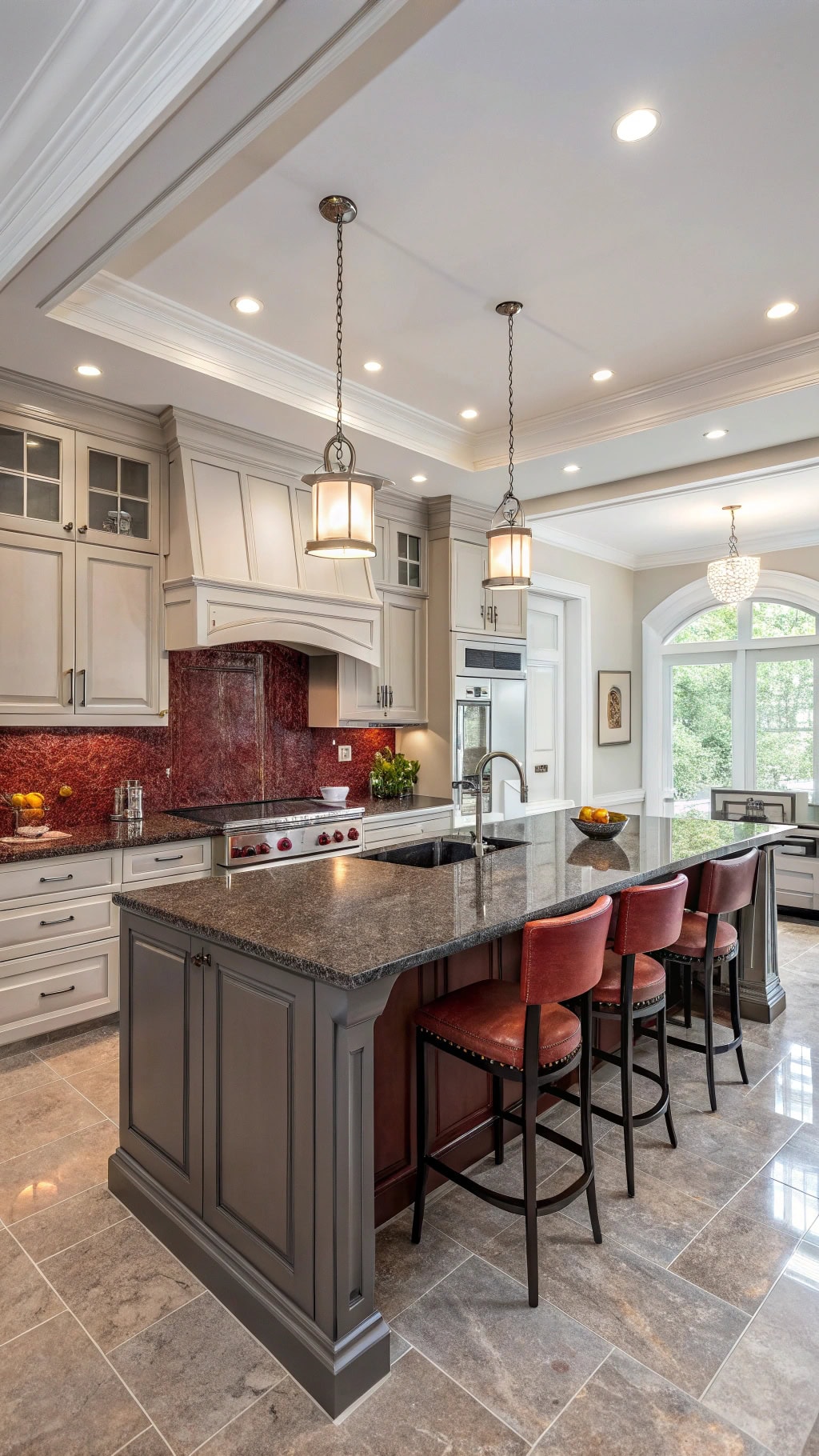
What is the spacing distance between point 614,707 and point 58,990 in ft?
17.6

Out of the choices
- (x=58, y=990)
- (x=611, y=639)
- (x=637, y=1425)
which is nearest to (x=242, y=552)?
(x=58, y=990)

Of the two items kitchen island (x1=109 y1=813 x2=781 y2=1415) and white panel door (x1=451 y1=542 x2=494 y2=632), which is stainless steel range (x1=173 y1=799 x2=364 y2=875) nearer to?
kitchen island (x1=109 y1=813 x2=781 y2=1415)

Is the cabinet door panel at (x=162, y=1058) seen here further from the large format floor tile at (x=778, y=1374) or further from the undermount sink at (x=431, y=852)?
the large format floor tile at (x=778, y=1374)

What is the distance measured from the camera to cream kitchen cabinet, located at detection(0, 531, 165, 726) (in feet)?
10.9

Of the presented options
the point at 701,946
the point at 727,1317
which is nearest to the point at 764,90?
the point at 701,946

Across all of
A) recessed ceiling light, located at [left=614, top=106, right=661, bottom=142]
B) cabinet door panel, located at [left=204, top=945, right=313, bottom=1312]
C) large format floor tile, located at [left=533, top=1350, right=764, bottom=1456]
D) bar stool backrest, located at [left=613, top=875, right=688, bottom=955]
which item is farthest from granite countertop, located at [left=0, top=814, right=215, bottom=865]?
recessed ceiling light, located at [left=614, top=106, right=661, bottom=142]

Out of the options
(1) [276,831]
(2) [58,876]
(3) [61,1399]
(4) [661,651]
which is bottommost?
(3) [61,1399]

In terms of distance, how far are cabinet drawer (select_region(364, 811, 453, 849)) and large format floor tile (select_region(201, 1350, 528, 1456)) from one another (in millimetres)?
2757

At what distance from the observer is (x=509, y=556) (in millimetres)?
3072

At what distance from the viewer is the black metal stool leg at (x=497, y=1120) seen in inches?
→ 94.9

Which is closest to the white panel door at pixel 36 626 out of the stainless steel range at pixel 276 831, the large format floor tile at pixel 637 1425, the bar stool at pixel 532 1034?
the stainless steel range at pixel 276 831

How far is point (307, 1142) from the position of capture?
1647mm

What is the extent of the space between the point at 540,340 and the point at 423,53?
157 centimetres

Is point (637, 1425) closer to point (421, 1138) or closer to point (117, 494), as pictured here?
point (421, 1138)
